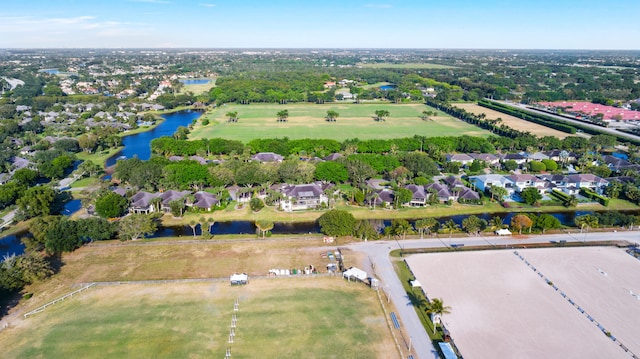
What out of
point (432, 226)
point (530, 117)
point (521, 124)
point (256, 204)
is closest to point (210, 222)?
point (256, 204)

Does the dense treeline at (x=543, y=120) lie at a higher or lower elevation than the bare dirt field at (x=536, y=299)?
higher

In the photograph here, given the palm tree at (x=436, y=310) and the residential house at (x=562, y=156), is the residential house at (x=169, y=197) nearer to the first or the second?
the palm tree at (x=436, y=310)

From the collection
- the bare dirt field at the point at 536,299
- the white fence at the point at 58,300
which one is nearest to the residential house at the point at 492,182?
the bare dirt field at the point at 536,299

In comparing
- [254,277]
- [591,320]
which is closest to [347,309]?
[254,277]

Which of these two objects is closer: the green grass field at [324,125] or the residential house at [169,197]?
the residential house at [169,197]

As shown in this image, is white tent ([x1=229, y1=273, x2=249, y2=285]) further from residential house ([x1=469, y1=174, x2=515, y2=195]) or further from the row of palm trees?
residential house ([x1=469, y1=174, x2=515, y2=195])

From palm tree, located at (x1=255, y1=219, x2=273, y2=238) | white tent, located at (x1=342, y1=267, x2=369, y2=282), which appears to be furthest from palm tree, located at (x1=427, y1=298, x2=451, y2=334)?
palm tree, located at (x1=255, y1=219, x2=273, y2=238)
